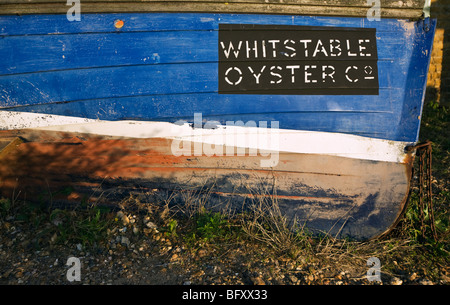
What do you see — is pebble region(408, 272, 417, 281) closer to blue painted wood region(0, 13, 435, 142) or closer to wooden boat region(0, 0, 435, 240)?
wooden boat region(0, 0, 435, 240)

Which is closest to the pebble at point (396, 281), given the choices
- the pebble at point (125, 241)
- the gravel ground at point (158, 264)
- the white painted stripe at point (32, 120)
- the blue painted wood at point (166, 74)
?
the gravel ground at point (158, 264)

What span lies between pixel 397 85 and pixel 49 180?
3.37 meters

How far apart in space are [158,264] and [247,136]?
4.44 ft

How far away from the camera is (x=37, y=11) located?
2.81m

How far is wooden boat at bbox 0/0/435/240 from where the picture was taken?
2.86 meters

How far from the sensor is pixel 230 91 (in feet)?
9.62

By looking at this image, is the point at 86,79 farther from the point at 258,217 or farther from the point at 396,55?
the point at 396,55

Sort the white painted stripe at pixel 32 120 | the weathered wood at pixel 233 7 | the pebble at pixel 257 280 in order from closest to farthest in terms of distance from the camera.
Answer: the pebble at pixel 257 280 < the weathered wood at pixel 233 7 < the white painted stripe at pixel 32 120

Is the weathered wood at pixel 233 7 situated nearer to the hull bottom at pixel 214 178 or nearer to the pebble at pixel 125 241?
the hull bottom at pixel 214 178

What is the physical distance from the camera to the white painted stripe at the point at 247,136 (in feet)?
9.83

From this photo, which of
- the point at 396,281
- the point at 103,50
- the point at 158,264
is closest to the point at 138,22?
the point at 103,50

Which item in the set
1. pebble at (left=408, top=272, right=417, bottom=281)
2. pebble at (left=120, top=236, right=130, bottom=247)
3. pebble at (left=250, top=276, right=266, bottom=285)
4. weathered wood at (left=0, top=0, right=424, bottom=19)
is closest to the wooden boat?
weathered wood at (left=0, top=0, right=424, bottom=19)

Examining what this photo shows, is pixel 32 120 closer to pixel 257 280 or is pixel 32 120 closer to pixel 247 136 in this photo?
pixel 247 136

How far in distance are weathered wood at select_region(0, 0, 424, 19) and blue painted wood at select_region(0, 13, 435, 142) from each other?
6 centimetres
